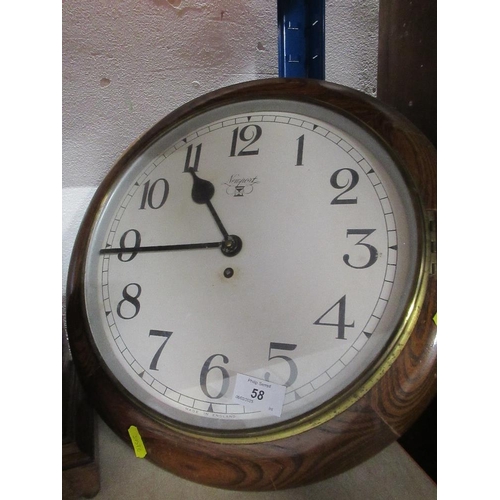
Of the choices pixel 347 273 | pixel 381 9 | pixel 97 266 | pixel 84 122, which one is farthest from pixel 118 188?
pixel 381 9

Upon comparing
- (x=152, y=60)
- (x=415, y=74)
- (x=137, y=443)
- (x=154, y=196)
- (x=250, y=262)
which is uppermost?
(x=152, y=60)

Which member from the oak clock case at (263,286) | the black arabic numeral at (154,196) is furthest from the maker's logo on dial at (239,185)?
the black arabic numeral at (154,196)

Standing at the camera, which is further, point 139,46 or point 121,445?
point 139,46

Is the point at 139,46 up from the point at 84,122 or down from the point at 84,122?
up

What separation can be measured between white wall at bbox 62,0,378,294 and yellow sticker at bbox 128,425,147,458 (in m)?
0.49

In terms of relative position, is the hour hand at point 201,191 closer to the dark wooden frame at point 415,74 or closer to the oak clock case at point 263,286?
the oak clock case at point 263,286

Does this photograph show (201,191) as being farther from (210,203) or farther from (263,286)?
(263,286)

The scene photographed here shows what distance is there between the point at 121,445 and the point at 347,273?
41 centimetres

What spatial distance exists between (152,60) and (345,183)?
0.57 meters

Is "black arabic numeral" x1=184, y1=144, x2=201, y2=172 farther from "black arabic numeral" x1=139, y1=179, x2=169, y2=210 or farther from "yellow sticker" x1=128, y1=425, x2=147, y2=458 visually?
"yellow sticker" x1=128, y1=425, x2=147, y2=458

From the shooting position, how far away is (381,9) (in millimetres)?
862

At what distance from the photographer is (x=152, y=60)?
0.94 metres

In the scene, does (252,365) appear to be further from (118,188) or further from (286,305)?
(118,188)

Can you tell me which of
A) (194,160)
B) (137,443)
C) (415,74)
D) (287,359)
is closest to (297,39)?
(415,74)
